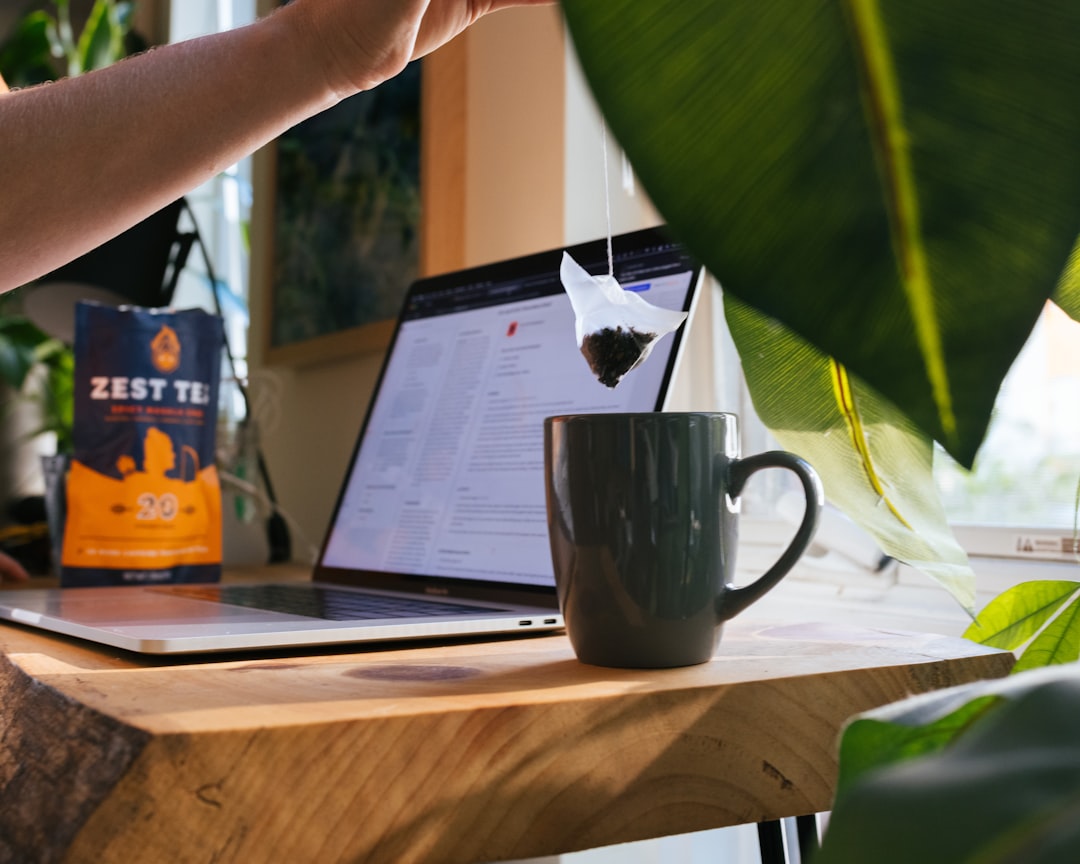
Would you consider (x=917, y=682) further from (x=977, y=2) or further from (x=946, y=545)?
(x=977, y=2)

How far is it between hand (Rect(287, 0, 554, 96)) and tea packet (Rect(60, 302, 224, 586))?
1.74 feet

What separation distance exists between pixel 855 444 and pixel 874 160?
8.9 inches

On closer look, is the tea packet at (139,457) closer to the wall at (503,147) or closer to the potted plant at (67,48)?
the wall at (503,147)

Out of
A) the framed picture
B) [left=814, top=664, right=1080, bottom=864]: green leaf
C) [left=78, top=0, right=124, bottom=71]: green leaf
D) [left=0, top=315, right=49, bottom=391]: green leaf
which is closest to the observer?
[left=814, top=664, right=1080, bottom=864]: green leaf

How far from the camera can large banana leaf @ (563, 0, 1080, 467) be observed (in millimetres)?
164

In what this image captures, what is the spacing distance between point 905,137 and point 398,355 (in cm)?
88

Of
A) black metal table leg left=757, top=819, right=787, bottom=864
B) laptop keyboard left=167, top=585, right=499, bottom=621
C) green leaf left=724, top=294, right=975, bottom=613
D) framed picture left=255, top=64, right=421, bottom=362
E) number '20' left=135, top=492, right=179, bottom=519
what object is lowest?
black metal table leg left=757, top=819, right=787, bottom=864

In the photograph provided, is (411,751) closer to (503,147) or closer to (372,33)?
(372,33)

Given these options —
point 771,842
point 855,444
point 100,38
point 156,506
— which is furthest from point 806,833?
point 100,38

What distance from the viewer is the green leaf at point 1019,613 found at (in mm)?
481

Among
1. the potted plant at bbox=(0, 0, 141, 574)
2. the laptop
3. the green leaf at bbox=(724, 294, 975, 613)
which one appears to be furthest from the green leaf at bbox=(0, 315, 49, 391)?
the green leaf at bbox=(724, 294, 975, 613)

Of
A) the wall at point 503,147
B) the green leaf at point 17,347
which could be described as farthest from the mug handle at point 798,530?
the green leaf at point 17,347

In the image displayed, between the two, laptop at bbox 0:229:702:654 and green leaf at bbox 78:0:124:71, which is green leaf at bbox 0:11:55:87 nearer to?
green leaf at bbox 78:0:124:71

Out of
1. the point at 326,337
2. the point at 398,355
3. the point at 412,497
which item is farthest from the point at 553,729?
the point at 326,337
